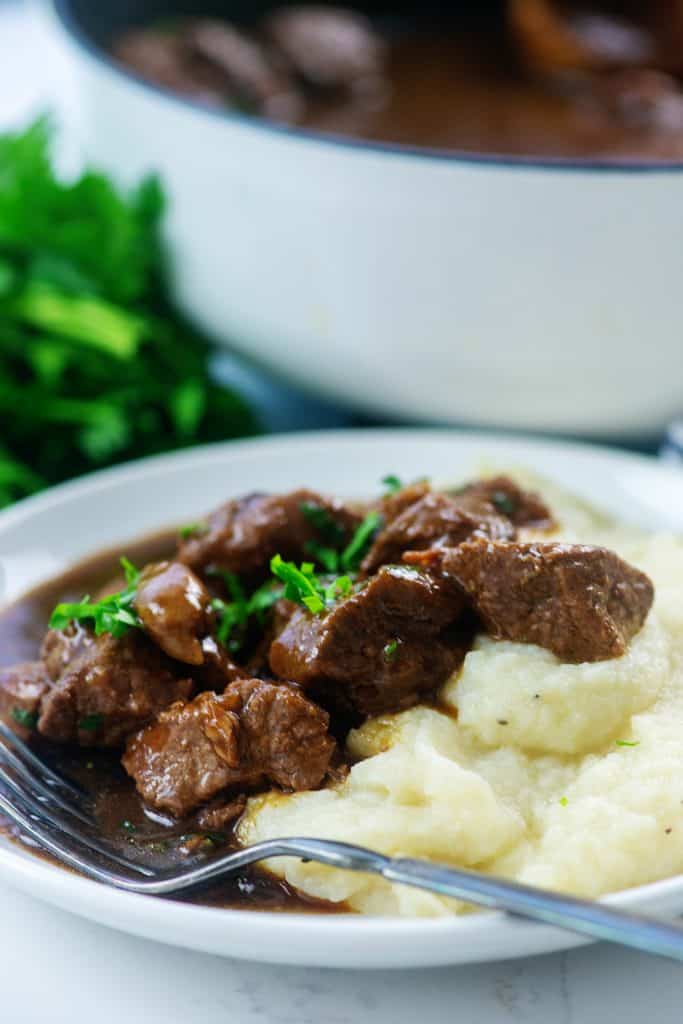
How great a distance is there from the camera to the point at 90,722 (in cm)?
417

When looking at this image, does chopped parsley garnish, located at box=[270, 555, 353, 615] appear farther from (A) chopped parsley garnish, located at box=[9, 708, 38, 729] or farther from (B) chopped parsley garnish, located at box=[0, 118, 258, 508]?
(B) chopped parsley garnish, located at box=[0, 118, 258, 508]

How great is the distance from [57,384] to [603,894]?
392cm

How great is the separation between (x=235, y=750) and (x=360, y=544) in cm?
98

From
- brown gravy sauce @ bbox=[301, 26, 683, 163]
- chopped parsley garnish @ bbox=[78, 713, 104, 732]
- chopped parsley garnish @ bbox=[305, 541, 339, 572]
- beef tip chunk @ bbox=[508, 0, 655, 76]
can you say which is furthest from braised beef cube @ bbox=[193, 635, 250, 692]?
beef tip chunk @ bbox=[508, 0, 655, 76]

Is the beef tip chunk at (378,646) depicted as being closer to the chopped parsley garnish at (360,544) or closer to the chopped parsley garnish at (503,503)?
the chopped parsley garnish at (360,544)

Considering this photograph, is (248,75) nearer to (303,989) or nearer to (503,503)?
(503,503)

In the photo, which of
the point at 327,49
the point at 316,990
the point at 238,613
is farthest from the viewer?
the point at 327,49

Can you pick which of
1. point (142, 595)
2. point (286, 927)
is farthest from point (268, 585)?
point (286, 927)

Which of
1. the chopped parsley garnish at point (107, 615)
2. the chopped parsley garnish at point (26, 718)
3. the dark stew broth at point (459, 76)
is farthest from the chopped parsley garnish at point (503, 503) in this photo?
the dark stew broth at point (459, 76)

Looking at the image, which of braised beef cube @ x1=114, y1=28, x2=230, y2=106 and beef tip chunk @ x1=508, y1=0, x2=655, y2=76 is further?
beef tip chunk @ x1=508, y1=0, x2=655, y2=76

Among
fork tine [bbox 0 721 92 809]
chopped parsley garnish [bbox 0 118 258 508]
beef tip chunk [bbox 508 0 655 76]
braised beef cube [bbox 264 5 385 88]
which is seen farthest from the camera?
beef tip chunk [bbox 508 0 655 76]

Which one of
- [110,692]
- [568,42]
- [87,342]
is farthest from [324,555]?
[568,42]

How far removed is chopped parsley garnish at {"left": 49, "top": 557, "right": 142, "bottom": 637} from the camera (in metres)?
4.24

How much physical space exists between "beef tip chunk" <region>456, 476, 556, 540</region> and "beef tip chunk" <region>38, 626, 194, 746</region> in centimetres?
129
